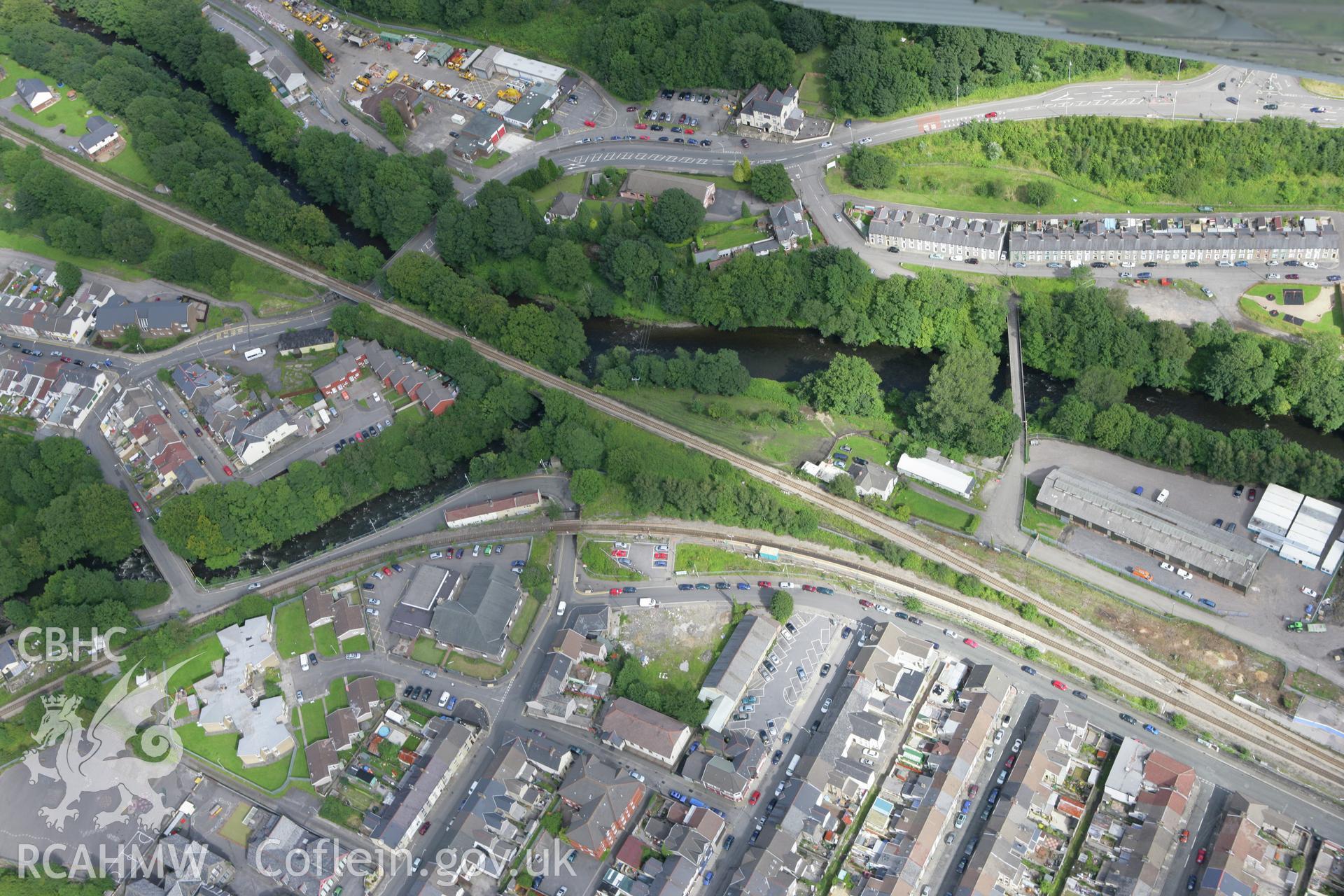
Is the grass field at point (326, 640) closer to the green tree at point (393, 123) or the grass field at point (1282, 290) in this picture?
the green tree at point (393, 123)

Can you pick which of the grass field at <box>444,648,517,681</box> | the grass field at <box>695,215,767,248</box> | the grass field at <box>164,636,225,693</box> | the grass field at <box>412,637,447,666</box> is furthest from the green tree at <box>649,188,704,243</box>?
the grass field at <box>164,636,225,693</box>

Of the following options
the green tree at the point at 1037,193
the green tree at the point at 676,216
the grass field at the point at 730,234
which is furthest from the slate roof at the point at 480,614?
the green tree at the point at 1037,193

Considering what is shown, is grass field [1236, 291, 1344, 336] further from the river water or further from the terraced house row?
the river water

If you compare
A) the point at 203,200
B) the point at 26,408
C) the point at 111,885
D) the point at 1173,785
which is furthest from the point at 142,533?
the point at 1173,785

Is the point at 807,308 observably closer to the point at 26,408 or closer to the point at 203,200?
the point at 203,200

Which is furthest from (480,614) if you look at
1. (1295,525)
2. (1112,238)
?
(1112,238)

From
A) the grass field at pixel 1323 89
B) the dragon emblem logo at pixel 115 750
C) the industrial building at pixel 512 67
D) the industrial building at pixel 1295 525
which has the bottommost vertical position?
the dragon emblem logo at pixel 115 750
